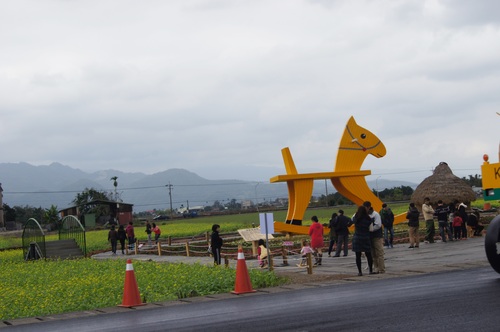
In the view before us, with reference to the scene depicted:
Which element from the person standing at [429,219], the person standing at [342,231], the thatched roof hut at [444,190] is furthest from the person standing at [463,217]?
the thatched roof hut at [444,190]

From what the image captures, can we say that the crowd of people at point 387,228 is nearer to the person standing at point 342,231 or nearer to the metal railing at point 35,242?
the person standing at point 342,231

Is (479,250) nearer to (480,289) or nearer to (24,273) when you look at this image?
(480,289)

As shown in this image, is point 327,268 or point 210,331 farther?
point 327,268

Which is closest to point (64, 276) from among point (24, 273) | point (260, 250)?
point (24, 273)

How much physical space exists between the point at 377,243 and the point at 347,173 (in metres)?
18.7

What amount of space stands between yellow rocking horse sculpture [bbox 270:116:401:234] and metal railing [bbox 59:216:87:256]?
35.7 feet

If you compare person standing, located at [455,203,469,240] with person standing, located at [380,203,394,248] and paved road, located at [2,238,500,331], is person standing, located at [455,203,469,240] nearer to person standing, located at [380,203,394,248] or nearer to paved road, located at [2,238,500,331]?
person standing, located at [380,203,394,248]

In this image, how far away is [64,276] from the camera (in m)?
24.3

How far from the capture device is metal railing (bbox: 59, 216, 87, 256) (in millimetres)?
39366

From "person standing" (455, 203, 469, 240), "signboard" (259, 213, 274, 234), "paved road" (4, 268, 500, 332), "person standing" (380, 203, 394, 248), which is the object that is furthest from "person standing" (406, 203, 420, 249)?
"paved road" (4, 268, 500, 332)

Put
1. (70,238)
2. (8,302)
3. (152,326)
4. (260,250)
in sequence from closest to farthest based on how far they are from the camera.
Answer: (152,326) < (8,302) < (260,250) < (70,238)

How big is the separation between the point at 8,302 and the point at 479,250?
1345 cm

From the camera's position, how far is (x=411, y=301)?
11039 millimetres

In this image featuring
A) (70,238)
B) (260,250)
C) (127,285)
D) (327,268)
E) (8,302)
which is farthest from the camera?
(70,238)
